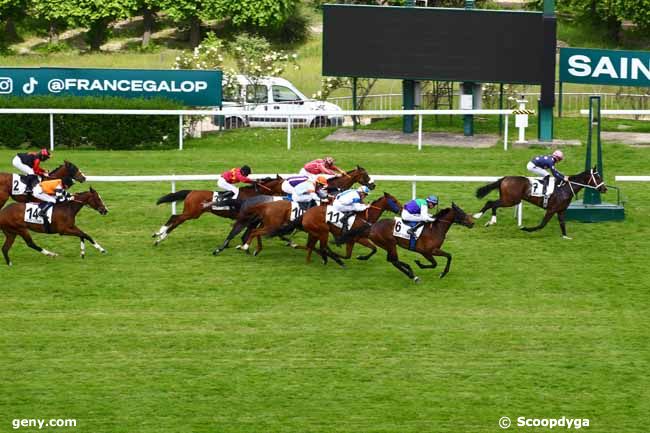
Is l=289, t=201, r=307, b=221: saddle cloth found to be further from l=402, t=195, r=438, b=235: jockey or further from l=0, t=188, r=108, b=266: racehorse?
l=0, t=188, r=108, b=266: racehorse

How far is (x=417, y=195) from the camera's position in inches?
798

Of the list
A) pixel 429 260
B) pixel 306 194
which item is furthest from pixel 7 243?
pixel 429 260

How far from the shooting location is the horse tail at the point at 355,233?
16031 mm

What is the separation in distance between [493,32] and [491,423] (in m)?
13.2

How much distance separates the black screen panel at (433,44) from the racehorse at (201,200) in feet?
23.4

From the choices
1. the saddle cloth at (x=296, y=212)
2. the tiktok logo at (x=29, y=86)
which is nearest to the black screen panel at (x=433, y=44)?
the tiktok logo at (x=29, y=86)

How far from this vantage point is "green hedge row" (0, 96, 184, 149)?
23.8 metres

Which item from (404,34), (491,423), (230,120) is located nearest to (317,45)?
(230,120)

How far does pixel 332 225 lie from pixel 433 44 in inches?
339

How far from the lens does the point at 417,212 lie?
15.6 metres

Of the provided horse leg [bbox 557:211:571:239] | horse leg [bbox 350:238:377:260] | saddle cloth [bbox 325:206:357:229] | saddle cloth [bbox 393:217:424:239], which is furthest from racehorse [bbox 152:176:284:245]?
horse leg [bbox 557:211:571:239]

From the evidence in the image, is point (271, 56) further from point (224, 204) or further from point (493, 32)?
point (224, 204)

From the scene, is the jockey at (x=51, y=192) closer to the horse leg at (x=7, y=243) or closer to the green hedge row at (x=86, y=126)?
the horse leg at (x=7, y=243)

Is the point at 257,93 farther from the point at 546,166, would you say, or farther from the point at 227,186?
the point at 227,186
